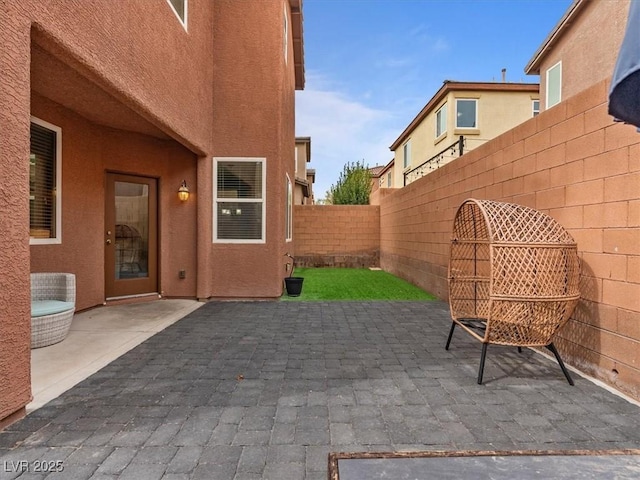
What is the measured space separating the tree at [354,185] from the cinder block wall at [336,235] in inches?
311

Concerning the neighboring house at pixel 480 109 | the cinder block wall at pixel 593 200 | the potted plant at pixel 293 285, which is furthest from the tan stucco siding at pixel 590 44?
the potted plant at pixel 293 285

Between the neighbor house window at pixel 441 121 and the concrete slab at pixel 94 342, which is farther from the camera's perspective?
the neighbor house window at pixel 441 121

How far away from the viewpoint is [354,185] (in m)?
21.2

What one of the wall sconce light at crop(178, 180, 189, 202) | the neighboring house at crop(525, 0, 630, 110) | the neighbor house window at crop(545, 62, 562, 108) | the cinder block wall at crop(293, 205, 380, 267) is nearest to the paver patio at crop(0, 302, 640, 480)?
the wall sconce light at crop(178, 180, 189, 202)

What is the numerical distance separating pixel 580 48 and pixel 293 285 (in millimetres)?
9336

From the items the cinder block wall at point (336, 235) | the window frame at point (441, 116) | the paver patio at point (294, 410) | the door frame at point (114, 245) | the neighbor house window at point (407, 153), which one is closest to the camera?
the paver patio at point (294, 410)

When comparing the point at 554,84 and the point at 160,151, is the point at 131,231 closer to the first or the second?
the point at 160,151

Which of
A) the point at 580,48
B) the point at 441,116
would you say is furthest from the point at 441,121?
the point at 580,48

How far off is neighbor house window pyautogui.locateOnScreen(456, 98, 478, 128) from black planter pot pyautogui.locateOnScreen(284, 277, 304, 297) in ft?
35.0

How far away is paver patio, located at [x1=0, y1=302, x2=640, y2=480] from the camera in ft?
6.53

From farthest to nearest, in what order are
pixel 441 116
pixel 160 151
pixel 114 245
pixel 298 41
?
pixel 441 116
pixel 298 41
pixel 160 151
pixel 114 245

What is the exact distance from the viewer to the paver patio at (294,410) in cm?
199

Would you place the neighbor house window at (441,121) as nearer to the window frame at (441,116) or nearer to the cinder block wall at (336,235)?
the window frame at (441,116)

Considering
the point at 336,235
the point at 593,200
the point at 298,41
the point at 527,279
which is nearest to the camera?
the point at 527,279
